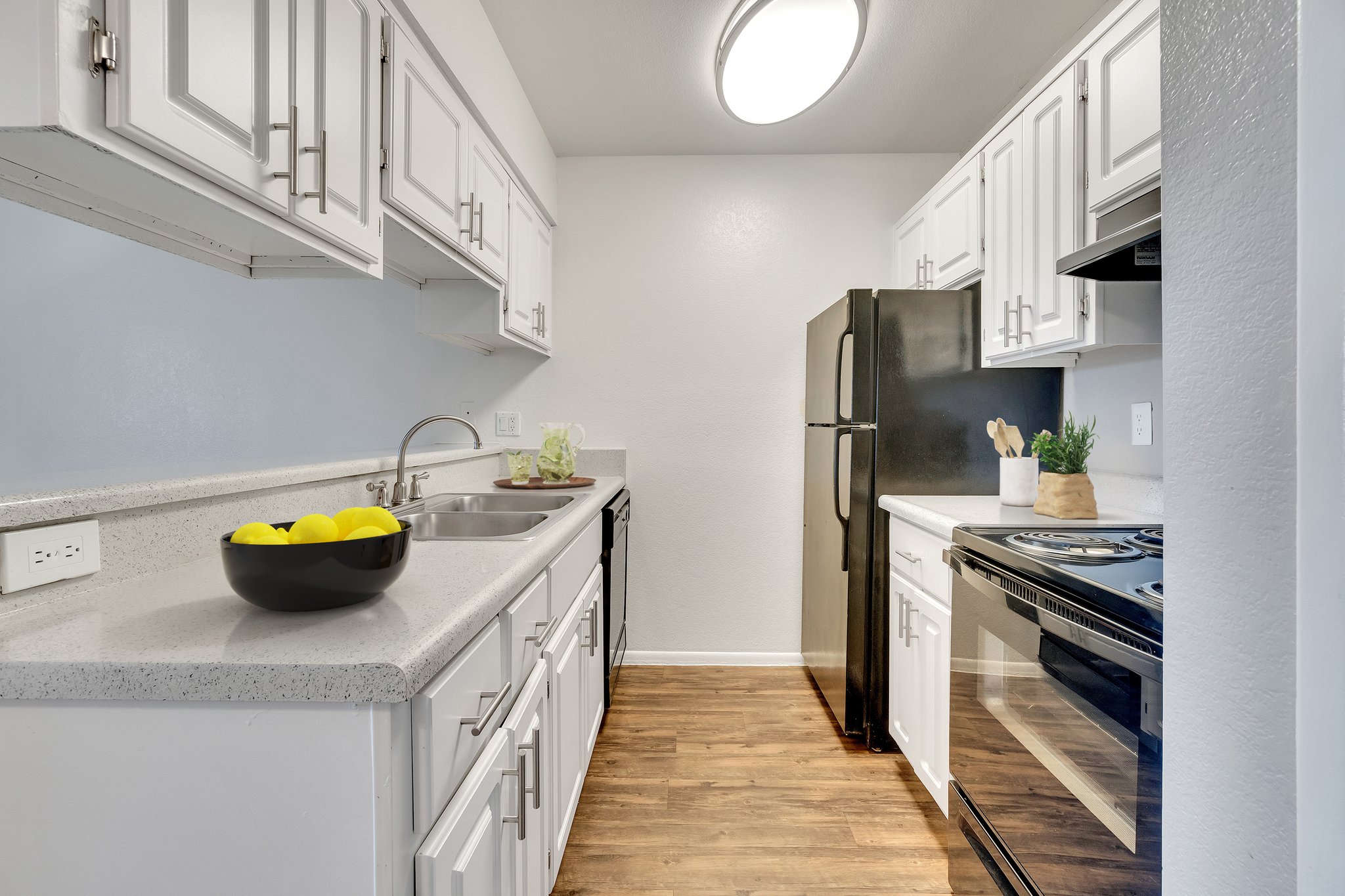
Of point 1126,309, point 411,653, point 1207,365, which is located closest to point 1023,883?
point 1207,365

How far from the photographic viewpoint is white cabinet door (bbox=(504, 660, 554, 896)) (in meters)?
1.12

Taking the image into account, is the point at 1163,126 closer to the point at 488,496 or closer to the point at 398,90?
the point at 398,90

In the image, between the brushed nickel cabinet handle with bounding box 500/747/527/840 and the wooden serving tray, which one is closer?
the brushed nickel cabinet handle with bounding box 500/747/527/840

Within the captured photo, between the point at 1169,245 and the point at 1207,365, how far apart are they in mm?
Result: 147

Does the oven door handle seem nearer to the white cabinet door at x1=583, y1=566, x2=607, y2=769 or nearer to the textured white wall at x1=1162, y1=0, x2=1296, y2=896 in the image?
the textured white wall at x1=1162, y1=0, x2=1296, y2=896

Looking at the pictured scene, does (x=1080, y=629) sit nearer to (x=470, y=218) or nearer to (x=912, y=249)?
(x=470, y=218)

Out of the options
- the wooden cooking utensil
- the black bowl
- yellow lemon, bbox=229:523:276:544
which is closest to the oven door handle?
the wooden cooking utensil

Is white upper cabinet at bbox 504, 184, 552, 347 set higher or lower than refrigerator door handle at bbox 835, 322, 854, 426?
higher

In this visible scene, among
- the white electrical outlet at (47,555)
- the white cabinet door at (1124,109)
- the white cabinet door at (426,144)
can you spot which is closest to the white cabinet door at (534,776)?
the white electrical outlet at (47,555)

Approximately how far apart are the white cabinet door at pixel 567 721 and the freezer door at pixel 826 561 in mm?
1008

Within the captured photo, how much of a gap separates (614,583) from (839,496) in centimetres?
Answer: 93

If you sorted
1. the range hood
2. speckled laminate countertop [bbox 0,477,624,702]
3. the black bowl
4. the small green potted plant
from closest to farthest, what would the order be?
speckled laminate countertop [bbox 0,477,624,702] → the black bowl → the range hood → the small green potted plant

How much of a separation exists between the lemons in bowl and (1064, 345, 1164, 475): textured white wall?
78.2 inches

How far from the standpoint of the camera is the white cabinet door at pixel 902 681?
2039 mm
